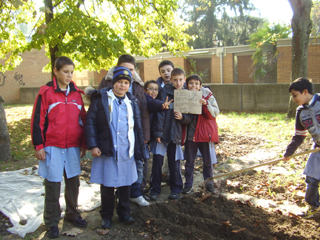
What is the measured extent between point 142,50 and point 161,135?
6.64m

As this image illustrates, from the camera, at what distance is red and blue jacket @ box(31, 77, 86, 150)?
326 centimetres

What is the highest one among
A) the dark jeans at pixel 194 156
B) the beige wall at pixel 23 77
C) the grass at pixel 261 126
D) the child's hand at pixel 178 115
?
the beige wall at pixel 23 77

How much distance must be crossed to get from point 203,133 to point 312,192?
1.59 meters

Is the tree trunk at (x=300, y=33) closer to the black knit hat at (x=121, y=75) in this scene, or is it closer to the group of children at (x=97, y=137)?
the group of children at (x=97, y=137)

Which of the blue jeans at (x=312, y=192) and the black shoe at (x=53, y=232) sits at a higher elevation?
the blue jeans at (x=312, y=192)

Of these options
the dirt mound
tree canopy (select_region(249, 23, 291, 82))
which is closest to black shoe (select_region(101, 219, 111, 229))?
the dirt mound

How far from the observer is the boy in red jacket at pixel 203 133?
4301mm

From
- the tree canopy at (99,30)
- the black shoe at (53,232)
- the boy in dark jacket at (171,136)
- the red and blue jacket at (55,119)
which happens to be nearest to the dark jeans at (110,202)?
the black shoe at (53,232)

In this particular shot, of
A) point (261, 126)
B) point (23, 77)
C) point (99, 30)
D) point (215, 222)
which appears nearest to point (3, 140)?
point (99, 30)

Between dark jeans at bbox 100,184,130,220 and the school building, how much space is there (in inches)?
339

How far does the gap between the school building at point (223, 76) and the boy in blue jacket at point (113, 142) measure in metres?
8.36

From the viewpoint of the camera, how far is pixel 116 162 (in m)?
3.48

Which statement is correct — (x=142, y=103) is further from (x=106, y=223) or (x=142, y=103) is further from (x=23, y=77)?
(x=23, y=77)

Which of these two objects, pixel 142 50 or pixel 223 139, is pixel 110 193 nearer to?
pixel 223 139
